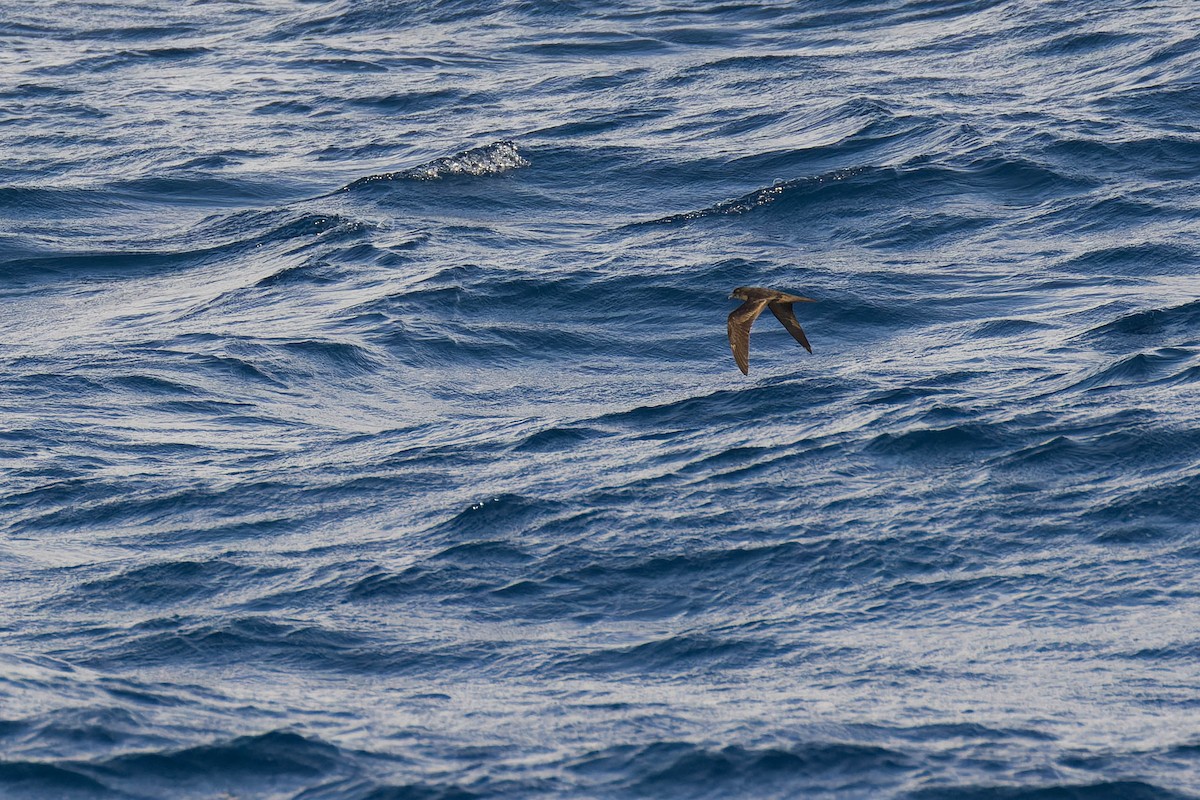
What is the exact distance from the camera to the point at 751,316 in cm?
1155

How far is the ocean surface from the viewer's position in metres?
8.89

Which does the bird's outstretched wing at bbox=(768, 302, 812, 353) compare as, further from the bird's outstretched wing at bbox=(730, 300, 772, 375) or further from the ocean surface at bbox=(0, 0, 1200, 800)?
the ocean surface at bbox=(0, 0, 1200, 800)

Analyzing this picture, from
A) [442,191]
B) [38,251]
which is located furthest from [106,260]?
[442,191]

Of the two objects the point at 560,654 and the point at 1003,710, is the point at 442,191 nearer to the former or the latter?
the point at 560,654

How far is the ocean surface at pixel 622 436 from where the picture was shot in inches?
350

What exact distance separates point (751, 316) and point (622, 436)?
2.00m

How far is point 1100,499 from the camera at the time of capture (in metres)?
11.1

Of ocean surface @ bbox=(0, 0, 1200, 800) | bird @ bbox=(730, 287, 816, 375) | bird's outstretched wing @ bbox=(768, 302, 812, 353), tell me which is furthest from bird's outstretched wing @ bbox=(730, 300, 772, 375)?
ocean surface @ bbox=(0, 0, 1200, 800)

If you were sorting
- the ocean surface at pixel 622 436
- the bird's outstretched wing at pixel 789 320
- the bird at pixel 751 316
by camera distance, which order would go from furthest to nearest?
the bird's outstretched wing at pixel 789 320 → the bird at pixel 751 316 → the ocean surface at pixel 622 436

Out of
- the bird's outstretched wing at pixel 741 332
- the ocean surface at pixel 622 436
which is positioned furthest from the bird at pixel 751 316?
the ocean surface at pixel 622 436

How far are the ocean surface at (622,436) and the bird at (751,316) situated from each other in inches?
41.2

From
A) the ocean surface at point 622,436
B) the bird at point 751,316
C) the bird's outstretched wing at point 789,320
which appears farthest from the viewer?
the bird's outstretched wing at point 789,320

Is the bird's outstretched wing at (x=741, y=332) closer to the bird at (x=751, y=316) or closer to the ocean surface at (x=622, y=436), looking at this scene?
the bird at (x=751, y=316)

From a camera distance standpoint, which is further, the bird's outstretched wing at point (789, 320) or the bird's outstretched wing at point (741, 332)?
the bird's outstretched wing at point (789, 320)
